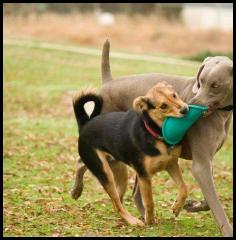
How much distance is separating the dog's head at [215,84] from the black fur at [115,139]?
593 mm

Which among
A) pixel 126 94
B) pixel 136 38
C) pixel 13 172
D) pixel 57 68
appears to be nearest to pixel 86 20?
pixel 136 38

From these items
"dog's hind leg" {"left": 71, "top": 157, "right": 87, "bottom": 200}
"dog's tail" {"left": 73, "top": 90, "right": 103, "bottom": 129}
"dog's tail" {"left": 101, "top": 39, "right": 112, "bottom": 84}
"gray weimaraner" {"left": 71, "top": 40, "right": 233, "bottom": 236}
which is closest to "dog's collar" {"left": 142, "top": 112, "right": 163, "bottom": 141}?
"gray weimaraner" {"left": 71, "top": 40, "right": 233, "bottom": 236}

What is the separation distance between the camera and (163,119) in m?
7.68

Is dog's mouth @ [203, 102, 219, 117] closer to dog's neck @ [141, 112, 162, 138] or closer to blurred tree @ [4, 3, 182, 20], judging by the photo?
dog's neck @ [141, 112, 162, 138]

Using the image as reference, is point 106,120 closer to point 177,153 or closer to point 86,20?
point 177,153

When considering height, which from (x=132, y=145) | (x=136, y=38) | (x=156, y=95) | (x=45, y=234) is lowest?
(x=136, y=38)

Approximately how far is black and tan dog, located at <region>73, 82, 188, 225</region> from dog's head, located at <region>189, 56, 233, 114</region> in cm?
28

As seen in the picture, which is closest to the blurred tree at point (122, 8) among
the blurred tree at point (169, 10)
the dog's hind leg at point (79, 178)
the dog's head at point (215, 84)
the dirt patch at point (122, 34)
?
the blurred tree at point (169, 10)

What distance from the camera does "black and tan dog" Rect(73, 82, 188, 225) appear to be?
7.70 meters

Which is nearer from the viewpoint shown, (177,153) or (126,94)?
(177,153)

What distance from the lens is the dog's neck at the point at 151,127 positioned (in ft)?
25.4

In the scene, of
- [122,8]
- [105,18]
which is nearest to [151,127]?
[105,18]

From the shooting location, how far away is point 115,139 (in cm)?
821

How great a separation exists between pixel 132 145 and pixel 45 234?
4.75ft
